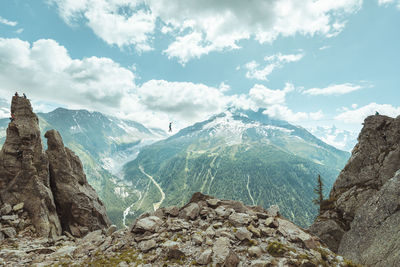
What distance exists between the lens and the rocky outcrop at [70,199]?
3378cm

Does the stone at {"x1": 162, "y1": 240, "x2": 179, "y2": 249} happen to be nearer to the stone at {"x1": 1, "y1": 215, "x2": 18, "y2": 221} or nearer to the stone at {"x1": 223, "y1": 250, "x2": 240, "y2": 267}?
the stone at {"x1": 223, "y1": 250, "x2": 240, "y2": 267}

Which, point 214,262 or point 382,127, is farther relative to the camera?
point 382,127

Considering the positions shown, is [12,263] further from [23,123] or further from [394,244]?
[394,244]

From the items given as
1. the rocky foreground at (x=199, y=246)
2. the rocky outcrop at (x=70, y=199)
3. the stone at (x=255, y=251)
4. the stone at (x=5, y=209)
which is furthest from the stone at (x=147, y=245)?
the rocky outcrop at (x=70, y=199)

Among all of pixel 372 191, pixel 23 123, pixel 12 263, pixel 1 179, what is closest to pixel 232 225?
pixel 12 263

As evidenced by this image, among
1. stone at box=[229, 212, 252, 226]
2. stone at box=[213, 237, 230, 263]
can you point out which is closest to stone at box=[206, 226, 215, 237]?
stone at box=[213, 237, 230, 263]

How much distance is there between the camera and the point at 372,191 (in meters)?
28.5

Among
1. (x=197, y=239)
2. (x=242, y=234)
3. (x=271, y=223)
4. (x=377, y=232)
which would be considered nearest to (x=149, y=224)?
(x=197, y=239)

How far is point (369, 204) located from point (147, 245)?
1130 inches

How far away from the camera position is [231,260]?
12180 millimetres

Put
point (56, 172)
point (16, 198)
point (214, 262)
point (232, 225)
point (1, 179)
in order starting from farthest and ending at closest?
point (56, 172), point (1, 179), point (16, 198), point (232, 225), point (214, 262)

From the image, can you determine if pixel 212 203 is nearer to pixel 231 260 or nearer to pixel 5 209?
pixel 231 260

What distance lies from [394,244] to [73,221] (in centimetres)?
4515

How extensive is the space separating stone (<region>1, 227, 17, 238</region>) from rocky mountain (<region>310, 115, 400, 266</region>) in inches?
1597
